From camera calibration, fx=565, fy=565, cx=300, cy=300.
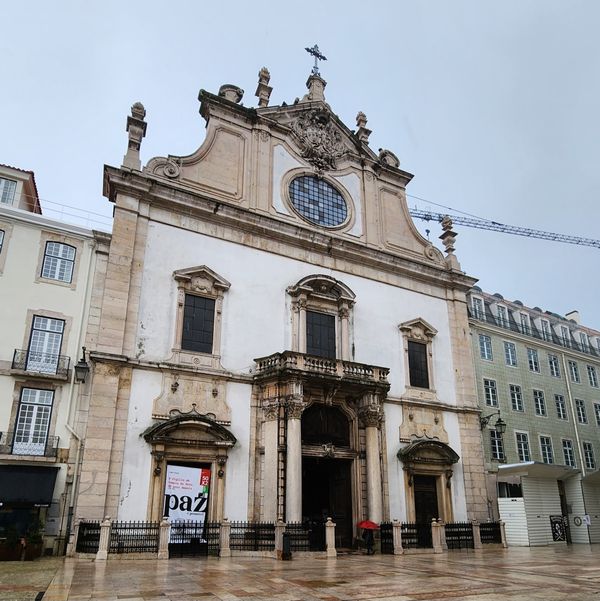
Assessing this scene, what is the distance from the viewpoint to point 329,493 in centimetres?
2295

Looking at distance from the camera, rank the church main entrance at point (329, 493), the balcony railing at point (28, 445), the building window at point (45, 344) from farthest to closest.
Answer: the church main entrance at point (329, 493), the building window at point (45, 344), the balcony railing at point (28, 445)

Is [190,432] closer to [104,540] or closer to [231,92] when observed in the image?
[104,540]

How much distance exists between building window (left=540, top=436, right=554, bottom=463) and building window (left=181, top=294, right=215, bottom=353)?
2201 centimetres

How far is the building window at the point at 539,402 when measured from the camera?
33.9 meters

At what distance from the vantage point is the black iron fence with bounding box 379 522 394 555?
2105 cm

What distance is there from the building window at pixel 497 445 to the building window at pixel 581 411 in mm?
8179

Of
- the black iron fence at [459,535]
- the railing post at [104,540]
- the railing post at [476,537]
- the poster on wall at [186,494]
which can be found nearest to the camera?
the railing post at [104,540]

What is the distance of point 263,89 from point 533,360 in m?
22.8

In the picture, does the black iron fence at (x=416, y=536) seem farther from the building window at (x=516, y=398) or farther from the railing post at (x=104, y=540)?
the building window at (x=516, y=398)

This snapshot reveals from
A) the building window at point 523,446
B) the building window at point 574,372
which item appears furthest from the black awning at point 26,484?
the building window at point 574,372

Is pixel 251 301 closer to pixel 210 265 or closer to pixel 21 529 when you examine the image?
pixel 210 265

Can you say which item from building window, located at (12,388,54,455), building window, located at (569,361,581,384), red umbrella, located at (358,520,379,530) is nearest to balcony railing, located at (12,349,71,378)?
building window, located at (12,388,54,455)

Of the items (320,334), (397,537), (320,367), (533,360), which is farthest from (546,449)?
(320,367)

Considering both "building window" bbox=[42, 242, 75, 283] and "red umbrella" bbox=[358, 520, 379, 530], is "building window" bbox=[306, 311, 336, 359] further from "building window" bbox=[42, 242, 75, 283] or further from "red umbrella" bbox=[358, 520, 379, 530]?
"building window" bbox=[42, 242, 75, 283]
